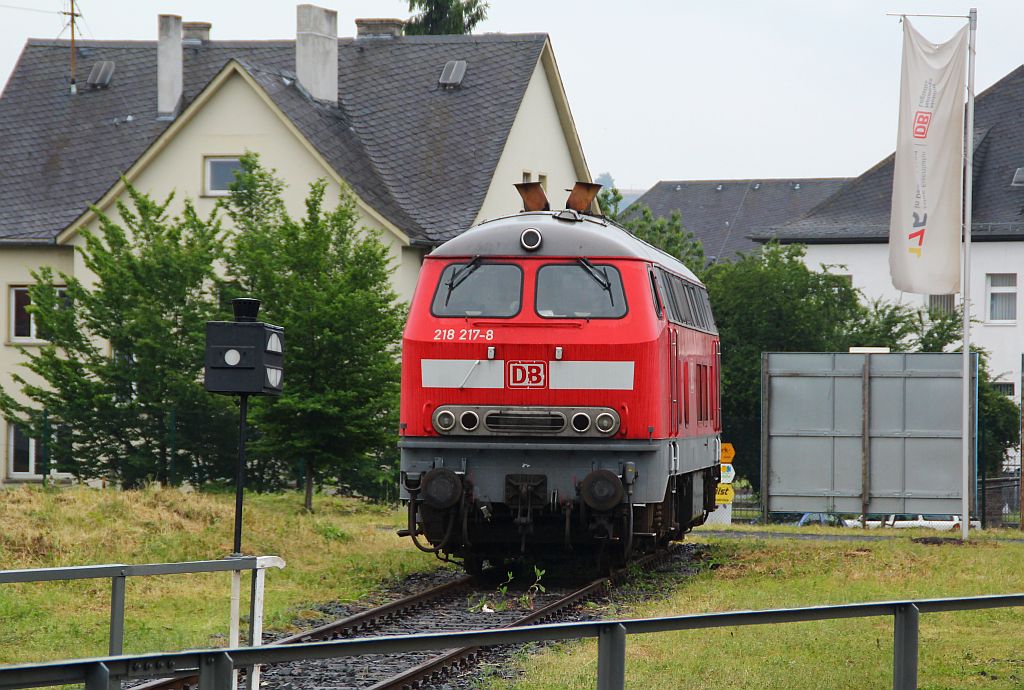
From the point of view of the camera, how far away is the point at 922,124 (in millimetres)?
19656

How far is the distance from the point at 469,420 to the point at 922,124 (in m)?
8.36

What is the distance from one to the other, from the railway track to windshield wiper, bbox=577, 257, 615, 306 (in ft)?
9.33

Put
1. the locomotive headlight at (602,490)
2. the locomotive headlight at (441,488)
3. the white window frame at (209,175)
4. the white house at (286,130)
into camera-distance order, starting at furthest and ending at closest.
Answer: the white window frame at (209,175) → the white house at (286,130) → the locomotive headlight at (441,488) → the locomotive headlight at (602,490)

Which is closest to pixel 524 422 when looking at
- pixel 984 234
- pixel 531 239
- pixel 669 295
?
pixel 531 239

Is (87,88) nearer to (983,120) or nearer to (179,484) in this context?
(179,484)

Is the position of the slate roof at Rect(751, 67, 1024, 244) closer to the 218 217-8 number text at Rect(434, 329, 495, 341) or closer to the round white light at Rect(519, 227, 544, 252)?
the round white light at Rect(519, 227, 544, 252)

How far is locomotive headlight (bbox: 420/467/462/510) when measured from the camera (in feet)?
46.8

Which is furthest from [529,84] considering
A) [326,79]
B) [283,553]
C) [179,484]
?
[283,553]

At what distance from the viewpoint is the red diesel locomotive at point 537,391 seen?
1438 cm

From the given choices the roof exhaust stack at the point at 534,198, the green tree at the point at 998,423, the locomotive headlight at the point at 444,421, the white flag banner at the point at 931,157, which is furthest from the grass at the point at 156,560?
the green tree at the point at 998,423

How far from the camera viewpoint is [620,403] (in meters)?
14.5

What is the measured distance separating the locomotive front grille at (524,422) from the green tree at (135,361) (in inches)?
564

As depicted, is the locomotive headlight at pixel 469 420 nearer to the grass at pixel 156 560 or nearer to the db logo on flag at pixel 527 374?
the db logo on flag at pixel 527 374

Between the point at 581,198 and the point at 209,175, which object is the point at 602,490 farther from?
the point at 209,175
